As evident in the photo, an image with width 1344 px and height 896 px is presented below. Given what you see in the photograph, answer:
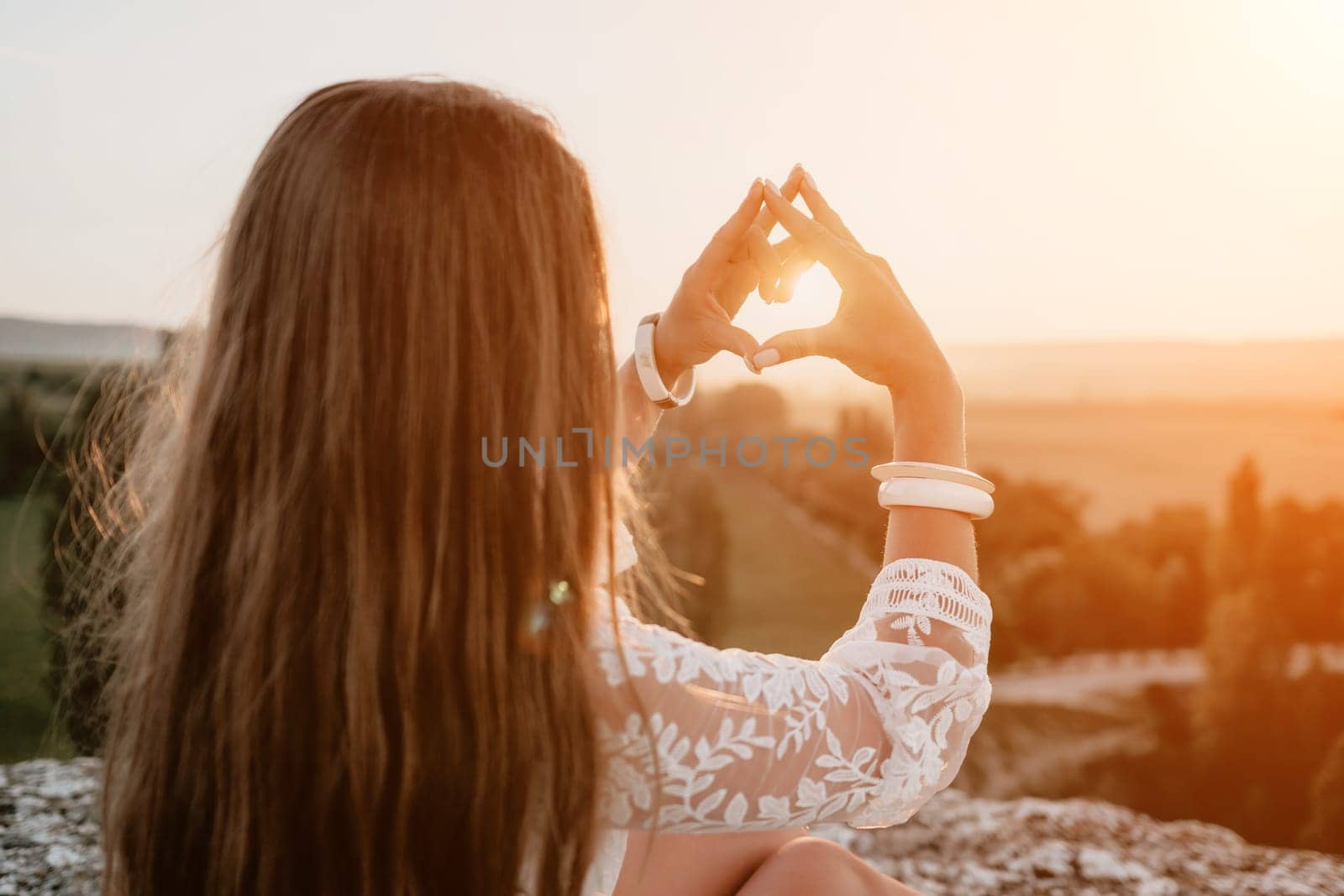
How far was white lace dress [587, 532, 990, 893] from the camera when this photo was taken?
0.94 m

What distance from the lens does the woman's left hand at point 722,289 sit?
133 cm

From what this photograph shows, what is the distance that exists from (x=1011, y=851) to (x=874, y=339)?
2102 mm

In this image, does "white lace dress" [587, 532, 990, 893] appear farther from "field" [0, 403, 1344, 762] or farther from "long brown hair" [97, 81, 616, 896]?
"field" [0, 403, 1344, 762]

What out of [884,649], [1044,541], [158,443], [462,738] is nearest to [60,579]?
[158,443]

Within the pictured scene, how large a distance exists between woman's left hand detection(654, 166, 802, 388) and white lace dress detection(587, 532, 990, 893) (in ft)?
1.31

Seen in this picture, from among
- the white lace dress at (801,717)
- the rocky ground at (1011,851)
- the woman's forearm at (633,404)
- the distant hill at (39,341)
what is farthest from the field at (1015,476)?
the white lace dress at (801,717)

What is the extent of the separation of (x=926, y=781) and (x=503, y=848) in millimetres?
446

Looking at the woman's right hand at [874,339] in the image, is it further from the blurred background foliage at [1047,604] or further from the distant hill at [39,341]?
the distant hill at [39,341]

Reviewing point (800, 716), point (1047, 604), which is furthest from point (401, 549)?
point (1047, 604)

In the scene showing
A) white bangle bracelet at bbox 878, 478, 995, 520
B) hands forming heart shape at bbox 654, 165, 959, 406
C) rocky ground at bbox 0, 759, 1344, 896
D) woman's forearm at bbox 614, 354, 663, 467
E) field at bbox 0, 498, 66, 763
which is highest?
hands forming heart shape at bbox 654, 165, 959, 406

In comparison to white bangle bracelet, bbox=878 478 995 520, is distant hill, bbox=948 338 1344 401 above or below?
above

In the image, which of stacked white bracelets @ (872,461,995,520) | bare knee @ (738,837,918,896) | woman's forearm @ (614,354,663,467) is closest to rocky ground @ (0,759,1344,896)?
bare knee @ (738,837,918,896)

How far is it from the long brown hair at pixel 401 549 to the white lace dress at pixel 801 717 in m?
0.06

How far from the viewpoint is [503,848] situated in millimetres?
957
